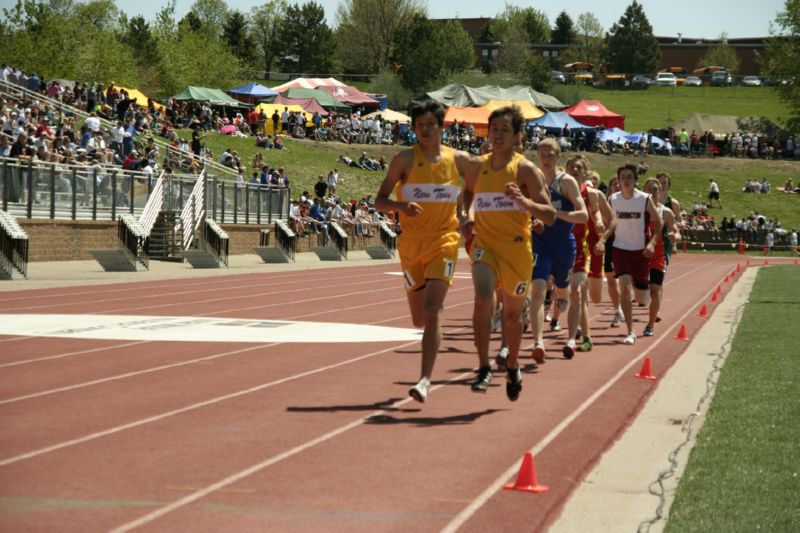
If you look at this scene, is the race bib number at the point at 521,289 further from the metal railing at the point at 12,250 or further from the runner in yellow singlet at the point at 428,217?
the metal railing at the point at 12,250

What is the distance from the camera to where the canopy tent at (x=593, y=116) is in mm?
73938

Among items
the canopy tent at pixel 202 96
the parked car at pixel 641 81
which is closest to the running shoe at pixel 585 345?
the canopy tent at pixel 202 96

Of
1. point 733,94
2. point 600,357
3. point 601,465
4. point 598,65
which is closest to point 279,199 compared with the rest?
point 600,357

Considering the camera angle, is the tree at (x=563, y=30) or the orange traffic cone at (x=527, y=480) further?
the tree at (x=563, y=30)

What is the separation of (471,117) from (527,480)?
62549 millimetres

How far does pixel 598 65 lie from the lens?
522 feet

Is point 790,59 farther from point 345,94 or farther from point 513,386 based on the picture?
point 345,94

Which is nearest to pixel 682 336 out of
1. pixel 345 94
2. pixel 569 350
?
pixel 569 350

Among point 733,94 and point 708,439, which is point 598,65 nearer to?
point 733,94

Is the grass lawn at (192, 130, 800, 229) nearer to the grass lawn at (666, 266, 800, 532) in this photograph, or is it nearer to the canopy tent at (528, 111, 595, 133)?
the canopy tent at (528, 111, 595, 133)

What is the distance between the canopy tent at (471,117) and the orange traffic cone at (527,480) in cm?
6157

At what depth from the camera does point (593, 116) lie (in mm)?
73938

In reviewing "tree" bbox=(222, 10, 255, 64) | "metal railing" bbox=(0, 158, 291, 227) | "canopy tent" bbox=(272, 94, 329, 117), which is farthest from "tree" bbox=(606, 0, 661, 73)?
"metal railing" bbox=(0, 158, 291, 227)

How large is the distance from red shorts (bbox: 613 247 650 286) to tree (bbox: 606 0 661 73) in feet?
458
